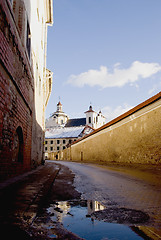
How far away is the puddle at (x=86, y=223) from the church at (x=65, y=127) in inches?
1396

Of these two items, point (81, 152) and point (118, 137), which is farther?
point (81, 152)

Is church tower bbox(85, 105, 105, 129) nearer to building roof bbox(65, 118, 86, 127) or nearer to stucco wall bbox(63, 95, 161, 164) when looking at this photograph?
building roof bbox(65, 118, 86, 127)

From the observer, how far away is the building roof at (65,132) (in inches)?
2178

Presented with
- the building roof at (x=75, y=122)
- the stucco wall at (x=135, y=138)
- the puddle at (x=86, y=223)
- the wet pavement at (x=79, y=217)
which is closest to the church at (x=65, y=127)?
the building roof at (x=75, y=122)

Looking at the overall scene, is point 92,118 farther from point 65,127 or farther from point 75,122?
point 65,127

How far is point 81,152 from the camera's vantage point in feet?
79.3

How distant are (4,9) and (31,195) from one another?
332cm

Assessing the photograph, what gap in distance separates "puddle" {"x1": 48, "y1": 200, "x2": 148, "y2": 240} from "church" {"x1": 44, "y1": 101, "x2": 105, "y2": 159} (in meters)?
35.5

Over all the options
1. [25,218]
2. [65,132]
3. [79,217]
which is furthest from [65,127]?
[25,218]

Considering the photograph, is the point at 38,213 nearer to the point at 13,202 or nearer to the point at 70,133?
the point at 13,202

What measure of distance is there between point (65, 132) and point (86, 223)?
57069mm

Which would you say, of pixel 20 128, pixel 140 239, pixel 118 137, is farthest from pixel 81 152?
pixel 140 239

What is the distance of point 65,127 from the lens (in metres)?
62.0

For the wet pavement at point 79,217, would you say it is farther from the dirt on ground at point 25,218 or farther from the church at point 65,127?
the church at point 65,127
